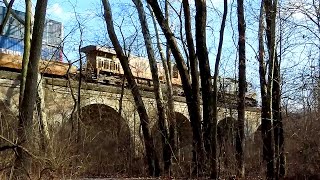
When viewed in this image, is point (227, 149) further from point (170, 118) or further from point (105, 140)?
point (105, 140)

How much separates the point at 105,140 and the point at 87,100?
14.1ft

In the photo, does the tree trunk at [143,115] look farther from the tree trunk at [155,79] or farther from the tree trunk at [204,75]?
the tree trunk at [204,75]

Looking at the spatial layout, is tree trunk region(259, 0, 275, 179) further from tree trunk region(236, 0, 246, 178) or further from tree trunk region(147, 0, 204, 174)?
tree trunk region(147, 0, 204, 174)

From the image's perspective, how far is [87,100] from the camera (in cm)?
2936

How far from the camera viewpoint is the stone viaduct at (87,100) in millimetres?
24844

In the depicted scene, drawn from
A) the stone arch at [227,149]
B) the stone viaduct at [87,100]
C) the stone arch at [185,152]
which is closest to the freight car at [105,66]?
the stone viaduct at [87,100]

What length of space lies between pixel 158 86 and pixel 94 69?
11.5 m

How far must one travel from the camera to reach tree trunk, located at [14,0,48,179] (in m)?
10.6

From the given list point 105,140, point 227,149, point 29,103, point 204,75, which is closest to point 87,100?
point 105,140

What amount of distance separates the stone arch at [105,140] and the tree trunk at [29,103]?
9.14 meters

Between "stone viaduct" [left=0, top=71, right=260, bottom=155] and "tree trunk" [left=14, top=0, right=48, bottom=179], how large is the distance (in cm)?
1227

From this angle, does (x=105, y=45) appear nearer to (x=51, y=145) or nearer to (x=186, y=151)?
(x=186, y=151)

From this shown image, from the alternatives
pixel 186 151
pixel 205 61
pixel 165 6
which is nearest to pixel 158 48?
pixel 165 6

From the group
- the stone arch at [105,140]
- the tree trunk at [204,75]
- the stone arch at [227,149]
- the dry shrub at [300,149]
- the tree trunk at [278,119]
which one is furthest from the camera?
the stone arch at [105,140]
